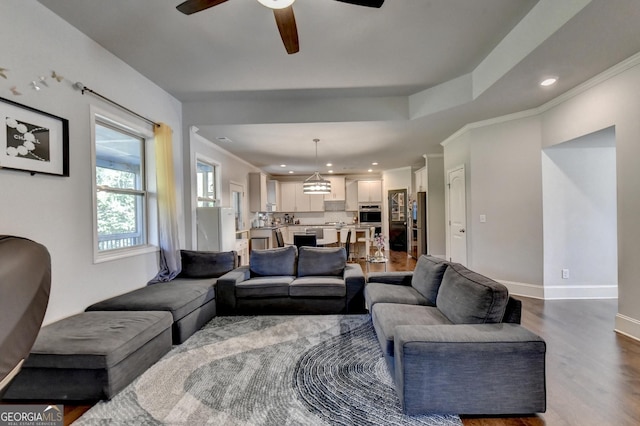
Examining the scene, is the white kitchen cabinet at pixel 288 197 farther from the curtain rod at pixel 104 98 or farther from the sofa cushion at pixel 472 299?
the sofa cushion at pixel 472 299

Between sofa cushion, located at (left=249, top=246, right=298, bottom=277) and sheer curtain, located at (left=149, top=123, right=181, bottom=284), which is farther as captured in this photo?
sofa cushion, located at (left=249, top=246, right=298, bottom=277)

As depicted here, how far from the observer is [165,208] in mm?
3715

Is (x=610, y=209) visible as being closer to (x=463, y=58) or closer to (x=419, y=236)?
(x=463, y=58)

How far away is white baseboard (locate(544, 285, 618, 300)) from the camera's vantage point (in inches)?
158

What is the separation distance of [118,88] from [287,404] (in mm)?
3509

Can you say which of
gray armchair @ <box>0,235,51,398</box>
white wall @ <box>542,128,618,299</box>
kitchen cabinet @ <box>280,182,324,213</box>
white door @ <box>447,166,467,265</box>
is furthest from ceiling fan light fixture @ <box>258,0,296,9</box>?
kitchen cabinet @ <box>280,182,324,213</box>

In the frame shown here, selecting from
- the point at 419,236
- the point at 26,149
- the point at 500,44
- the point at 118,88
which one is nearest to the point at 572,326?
the point at 500,44

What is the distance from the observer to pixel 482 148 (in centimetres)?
456

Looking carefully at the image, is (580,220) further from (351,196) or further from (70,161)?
(351,196)

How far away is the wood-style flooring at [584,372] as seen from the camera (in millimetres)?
1754

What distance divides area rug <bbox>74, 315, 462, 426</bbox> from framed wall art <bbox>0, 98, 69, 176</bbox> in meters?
1.85

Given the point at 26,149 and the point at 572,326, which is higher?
the point at 26,149

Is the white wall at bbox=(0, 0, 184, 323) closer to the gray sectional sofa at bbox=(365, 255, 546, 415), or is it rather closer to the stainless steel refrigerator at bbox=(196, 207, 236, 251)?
the stainless steel refrigerator at bbox=(196, 207, 236, 251)

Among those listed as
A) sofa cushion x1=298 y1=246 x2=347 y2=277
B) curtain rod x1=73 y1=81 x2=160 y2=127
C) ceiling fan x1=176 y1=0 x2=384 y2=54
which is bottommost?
sofa cushion x1=298 y1=246 x2=347 y2=277
